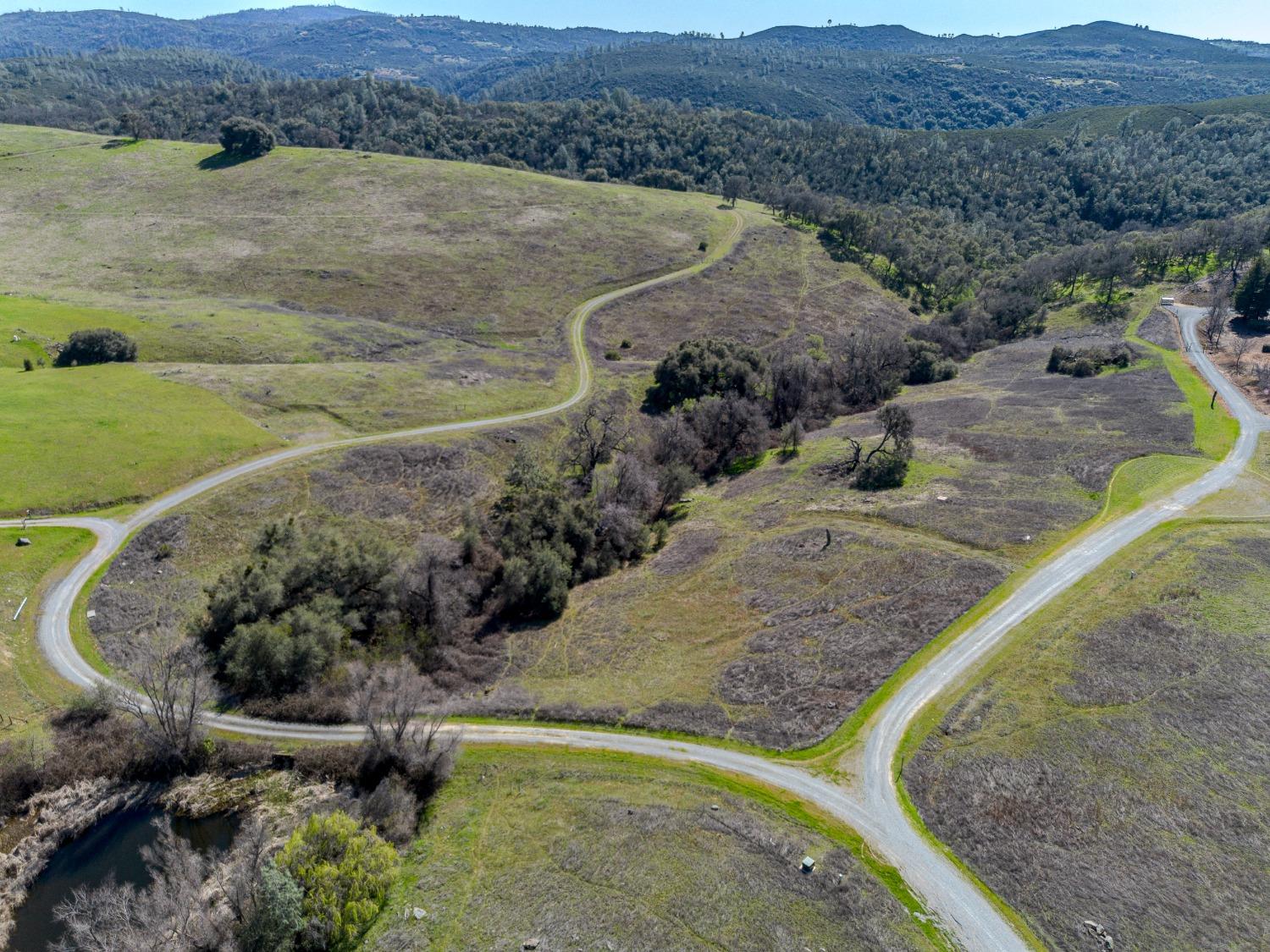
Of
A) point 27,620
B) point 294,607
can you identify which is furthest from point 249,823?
point 27,620

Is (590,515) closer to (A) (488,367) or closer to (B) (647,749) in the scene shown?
(B) (647,749)

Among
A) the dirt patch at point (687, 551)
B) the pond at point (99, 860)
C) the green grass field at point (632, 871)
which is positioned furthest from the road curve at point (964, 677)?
the pond at point (99, 860)

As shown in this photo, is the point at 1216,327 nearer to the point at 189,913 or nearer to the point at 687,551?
the point at 687,551

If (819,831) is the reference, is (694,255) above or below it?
above

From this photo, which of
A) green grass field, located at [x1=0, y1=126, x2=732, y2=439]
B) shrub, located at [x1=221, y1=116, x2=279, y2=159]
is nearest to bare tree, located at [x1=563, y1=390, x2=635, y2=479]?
green grass field, located at [x1=0, y1=126, x2=732, y2=439]

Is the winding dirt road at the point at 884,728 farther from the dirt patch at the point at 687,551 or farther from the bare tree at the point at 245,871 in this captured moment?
the dirt patch at the point at 687,551

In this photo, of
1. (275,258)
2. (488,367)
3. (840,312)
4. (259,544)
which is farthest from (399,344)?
(840,312)
